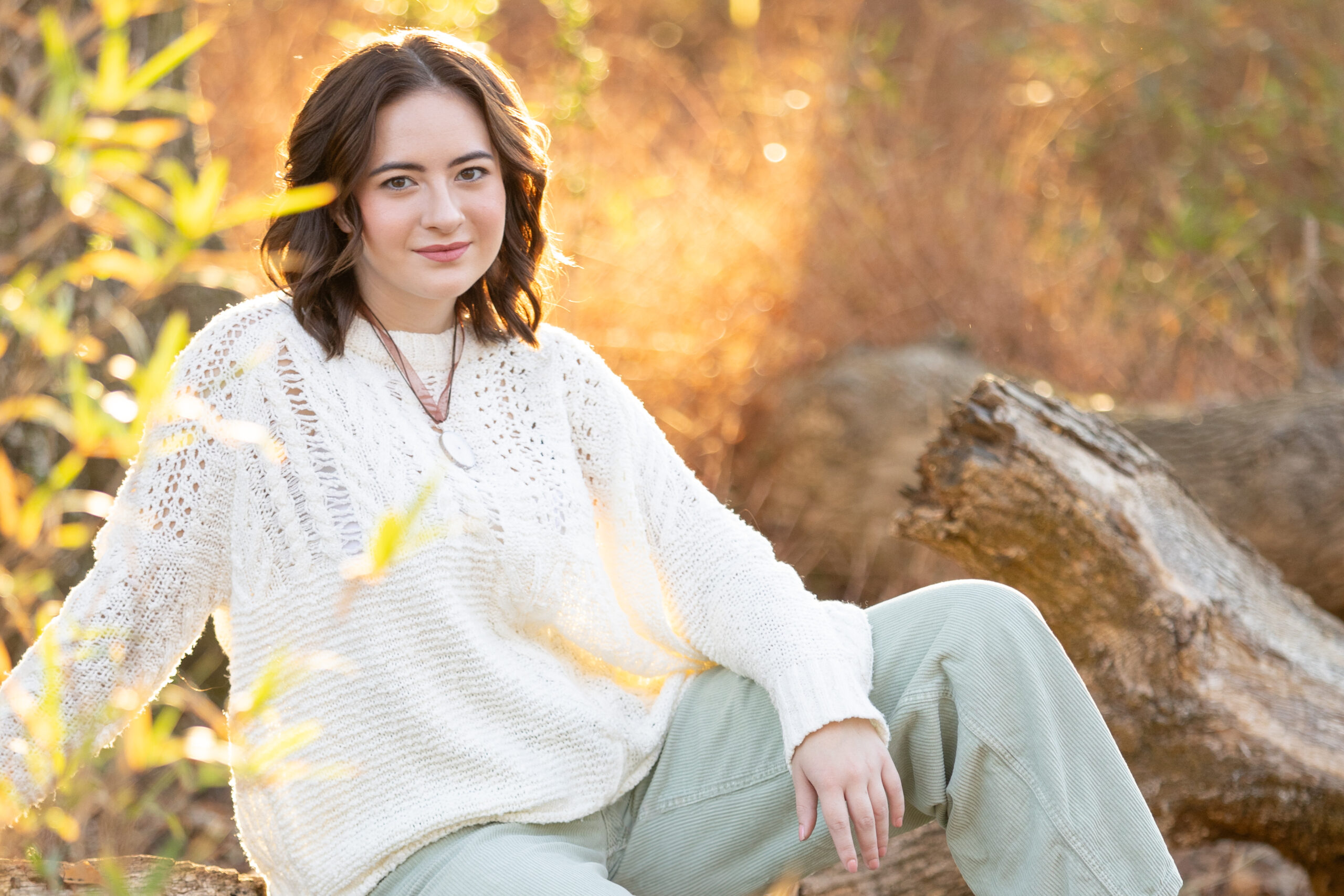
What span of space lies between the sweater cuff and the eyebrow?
82 cm

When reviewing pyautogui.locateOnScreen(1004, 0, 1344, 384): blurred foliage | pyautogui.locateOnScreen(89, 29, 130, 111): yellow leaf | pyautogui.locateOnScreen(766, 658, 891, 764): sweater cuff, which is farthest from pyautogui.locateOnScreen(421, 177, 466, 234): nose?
pyautogui.locateOnScreen(1004, 0, 1344, 384): blurred foliage

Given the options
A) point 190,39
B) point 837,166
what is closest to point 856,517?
point 837,166

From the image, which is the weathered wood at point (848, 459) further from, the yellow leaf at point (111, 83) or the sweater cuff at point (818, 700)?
the yellow leaf at point (111, 83)

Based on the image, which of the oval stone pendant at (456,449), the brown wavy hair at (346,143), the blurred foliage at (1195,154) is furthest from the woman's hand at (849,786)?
the blurred foliage at (1195,154)

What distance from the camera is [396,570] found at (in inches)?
64.2

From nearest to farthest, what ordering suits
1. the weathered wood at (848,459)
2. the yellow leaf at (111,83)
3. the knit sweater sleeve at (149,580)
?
the yellow leaf at (111,83), the knit sweater sleeve at (149,580), the weathered wood at (848,459)

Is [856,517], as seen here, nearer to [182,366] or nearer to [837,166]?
[837,166]

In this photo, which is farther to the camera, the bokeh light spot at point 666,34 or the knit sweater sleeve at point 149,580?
the bokeh light spot at point 666,34

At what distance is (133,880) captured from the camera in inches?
63.4

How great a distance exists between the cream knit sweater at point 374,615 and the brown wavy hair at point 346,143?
0.05 m

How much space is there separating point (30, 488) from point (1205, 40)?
608 cm

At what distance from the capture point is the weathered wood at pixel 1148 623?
2.23 metres

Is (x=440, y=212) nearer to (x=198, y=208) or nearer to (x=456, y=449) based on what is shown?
(x=456, y=449)

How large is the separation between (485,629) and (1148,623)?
3.91ft
